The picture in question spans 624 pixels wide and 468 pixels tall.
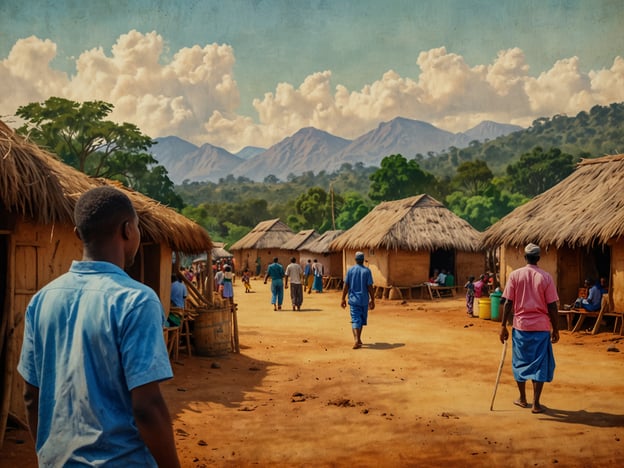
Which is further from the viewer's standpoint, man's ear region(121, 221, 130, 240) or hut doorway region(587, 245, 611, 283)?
hut doorway region(587, 245, 611, 283)

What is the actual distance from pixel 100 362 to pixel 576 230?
45.0 feet

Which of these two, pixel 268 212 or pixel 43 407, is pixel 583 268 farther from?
pixel 268 212

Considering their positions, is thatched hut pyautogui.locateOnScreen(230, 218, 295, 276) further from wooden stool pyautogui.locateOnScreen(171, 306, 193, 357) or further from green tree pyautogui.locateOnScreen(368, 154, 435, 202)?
wooden stool pyautogui.locateOnScreen(171, 306, 193, 357)

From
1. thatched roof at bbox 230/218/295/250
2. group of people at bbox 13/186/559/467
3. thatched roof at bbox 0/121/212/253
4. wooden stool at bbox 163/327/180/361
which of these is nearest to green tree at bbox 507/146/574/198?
thatched roof at bbox 230/218/295/250

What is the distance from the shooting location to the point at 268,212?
2896 inches

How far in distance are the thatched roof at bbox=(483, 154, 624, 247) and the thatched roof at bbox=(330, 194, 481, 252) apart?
499 cm

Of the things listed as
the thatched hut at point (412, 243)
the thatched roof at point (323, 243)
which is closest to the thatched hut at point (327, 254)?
the thatched roof at point (323, 243)

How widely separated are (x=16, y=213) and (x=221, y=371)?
14.5 ft

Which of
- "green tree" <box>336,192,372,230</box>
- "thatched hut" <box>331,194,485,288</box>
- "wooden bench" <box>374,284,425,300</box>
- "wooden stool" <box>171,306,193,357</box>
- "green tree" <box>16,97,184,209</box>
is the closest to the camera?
"wooden stool" <box>171,306,193,357</box>

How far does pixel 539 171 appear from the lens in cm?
5538

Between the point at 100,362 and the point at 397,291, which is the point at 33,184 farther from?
the point at 397,291

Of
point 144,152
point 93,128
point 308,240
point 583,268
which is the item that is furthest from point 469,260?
point 144,152

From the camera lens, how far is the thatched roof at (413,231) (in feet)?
72.6

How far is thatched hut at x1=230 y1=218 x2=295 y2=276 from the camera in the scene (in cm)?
3991
